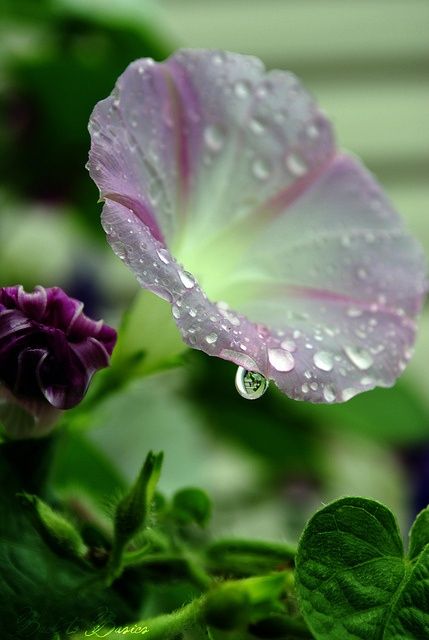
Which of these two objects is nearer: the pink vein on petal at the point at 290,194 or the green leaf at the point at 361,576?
the green leaf at the point at 361,576

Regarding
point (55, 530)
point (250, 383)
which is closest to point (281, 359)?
point (250, 383)

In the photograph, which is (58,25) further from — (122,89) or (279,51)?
(279,51)

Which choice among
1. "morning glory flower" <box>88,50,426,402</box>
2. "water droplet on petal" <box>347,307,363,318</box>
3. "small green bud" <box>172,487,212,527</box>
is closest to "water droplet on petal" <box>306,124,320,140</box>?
"morning glory flower" <box>88,50,426,402</box>

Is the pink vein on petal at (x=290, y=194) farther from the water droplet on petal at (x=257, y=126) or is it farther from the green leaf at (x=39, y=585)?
the green leaf at (x=39, y=585)

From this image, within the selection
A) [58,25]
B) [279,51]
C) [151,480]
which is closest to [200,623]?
[151,480]

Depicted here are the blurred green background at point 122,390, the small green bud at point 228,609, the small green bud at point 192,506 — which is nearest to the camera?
the small green bud at point 228,609

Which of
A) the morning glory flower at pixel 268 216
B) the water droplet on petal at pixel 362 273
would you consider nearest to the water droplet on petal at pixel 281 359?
the morning glory flower at pixel 268 216
